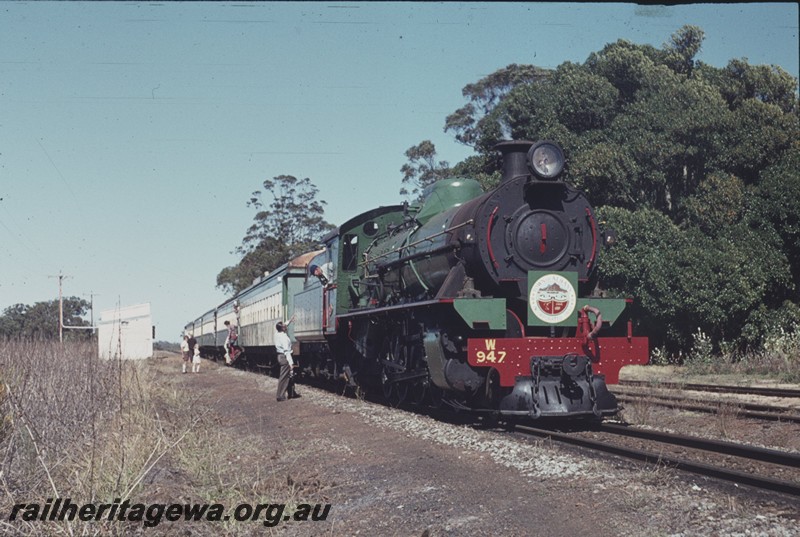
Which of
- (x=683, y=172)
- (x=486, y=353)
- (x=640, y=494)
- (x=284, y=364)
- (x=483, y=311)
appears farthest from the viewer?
(x=683, y=172)

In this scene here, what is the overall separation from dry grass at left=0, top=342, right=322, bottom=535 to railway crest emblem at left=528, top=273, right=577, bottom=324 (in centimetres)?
364

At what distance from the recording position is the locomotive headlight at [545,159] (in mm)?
10609

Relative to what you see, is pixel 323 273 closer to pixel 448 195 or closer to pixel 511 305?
pixel 448 195

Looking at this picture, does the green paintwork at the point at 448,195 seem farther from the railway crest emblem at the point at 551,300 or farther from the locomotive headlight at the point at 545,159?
the railway crest emblem at the point at 551,300

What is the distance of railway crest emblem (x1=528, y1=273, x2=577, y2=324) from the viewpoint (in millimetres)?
10359

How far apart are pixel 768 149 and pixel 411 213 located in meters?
16.0

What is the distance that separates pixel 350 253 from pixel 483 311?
21.9ft

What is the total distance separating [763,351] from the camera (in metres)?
22.2

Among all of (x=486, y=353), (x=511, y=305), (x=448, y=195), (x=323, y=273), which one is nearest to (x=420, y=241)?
(x=448, y=195)

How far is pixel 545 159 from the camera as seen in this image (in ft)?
35.2

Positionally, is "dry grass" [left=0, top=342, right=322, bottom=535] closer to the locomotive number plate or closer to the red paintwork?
the locomotive number plate

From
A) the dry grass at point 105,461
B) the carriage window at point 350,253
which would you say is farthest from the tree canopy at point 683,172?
the dry grass at point 105,461

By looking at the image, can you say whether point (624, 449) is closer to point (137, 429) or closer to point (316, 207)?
point (137, 429)

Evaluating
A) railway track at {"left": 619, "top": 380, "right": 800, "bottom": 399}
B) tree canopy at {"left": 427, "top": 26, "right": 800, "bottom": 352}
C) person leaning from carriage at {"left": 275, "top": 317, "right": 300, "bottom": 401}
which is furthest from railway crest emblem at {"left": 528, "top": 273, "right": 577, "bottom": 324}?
tree canopy at {"left": 427, "top": 26, "right": 800, "bottom": 352}
